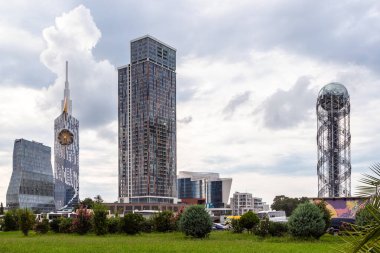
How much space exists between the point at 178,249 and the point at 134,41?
151054mm

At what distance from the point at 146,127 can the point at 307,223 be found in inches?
5064

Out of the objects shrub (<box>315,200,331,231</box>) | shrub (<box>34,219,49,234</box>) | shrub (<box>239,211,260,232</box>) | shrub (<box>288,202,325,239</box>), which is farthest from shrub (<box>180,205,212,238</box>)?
shrub (<box>34,219,49,234</box>)

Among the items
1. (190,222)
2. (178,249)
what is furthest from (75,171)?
(178,249)

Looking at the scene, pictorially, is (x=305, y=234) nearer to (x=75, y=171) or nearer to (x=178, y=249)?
(x=178, y=249)

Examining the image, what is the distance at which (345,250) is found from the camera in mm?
2426

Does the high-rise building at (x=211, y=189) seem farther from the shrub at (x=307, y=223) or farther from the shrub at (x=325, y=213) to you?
the shrub at (x=307, y=223)

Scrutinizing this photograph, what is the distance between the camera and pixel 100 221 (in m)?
34.9

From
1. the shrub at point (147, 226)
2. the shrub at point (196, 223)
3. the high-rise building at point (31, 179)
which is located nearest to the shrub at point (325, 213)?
the shrub at point (196, 223)

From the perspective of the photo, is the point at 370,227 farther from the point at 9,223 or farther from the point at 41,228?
the point at 9,223

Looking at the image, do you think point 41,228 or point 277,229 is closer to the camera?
point 277,229

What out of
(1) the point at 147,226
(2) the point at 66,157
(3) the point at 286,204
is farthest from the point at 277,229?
(2) the point at 66,157

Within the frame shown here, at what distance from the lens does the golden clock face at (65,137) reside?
162875mm

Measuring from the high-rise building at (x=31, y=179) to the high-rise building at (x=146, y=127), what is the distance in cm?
2619

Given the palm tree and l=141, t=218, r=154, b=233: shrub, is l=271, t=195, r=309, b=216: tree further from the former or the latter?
the palm tree
